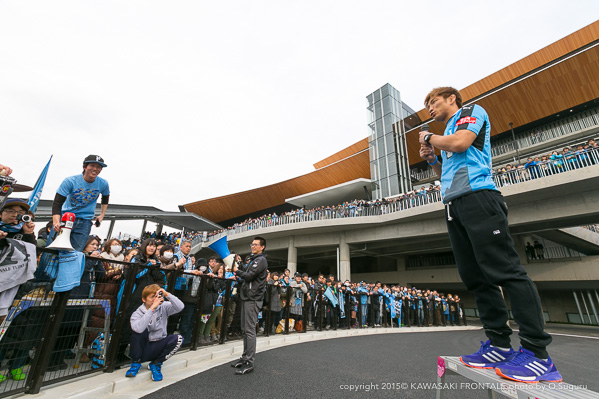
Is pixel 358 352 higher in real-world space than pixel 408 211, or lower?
lower

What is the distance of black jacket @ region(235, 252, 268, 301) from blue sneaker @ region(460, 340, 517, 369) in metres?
2.88

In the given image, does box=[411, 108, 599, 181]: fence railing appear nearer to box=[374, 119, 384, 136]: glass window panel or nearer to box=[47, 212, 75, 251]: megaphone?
box=[374, 119, 384, 136]: glass window panel

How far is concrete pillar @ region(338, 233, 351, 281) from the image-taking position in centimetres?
1877

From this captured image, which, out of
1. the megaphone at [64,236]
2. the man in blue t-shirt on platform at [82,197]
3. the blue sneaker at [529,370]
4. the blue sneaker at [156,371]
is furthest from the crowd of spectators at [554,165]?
the megaphone at [64,236]

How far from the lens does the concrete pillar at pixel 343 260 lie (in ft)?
61.6

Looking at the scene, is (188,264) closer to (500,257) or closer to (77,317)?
(77,317)

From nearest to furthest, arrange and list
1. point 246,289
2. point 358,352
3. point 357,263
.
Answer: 1. point 246,289
2. point 358,352
3. point 357,263

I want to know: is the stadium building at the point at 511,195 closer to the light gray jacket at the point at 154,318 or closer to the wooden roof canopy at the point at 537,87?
the wooden roof canopy at the point at 537,87

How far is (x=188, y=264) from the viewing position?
6.45 metres

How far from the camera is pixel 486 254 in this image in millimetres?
A: 1619

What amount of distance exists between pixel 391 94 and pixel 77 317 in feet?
84.3

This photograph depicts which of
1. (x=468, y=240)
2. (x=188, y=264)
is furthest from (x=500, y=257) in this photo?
(x=188, y=264)

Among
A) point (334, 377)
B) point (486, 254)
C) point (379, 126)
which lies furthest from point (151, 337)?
point (379, 126)

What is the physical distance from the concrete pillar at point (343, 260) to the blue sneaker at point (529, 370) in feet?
58.5
